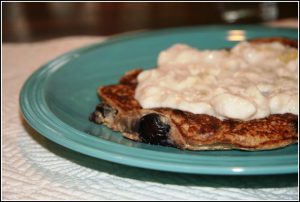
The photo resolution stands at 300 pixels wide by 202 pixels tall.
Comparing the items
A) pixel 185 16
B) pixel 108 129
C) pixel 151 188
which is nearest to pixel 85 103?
pixel 108 129

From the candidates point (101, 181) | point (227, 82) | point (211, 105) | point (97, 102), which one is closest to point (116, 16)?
point (97, 102)

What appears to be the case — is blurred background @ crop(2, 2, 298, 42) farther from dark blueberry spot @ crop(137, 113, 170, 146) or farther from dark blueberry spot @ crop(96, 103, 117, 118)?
dark blueberry spot @ crop(137, 113, 170, 146)

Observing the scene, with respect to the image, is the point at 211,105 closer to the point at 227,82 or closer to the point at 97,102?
the point at 227,82

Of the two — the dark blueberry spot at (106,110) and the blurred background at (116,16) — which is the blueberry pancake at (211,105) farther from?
the blurred background at (116,16)

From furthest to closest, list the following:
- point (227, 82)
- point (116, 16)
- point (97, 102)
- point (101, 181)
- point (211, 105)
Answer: point (116, 16) < point (97, 102) < point (227, 82) < point (211, 105) < point (101, 181)

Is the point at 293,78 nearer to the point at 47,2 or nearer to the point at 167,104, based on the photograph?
the point at 167,104
